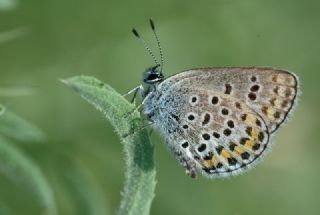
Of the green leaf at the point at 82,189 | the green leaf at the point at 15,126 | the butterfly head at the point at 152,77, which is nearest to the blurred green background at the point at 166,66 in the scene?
the green leaf at the point at 82,189

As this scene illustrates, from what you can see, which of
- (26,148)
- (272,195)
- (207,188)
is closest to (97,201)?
(26,148)

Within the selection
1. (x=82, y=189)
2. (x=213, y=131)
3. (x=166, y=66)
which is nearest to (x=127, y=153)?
(x=82, y=189)

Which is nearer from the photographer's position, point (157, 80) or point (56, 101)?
point (157, 80)

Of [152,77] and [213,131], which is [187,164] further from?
[152,77]

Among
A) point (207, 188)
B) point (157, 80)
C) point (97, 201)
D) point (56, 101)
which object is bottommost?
point (97, 201)

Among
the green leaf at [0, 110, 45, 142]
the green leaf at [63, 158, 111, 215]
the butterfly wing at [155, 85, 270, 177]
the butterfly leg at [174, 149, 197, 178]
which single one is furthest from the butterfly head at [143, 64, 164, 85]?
the green leaf at [0, 110, 45, 142]

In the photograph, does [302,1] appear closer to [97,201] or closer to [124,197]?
[97,201]

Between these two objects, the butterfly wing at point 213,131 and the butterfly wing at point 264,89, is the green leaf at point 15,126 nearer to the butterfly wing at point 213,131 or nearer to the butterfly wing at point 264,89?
the butterfly wing at point 213,131
